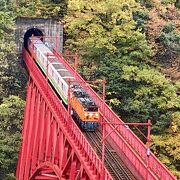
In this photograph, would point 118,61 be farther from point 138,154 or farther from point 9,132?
point 138,154

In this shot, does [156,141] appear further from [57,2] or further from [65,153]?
[57,2]

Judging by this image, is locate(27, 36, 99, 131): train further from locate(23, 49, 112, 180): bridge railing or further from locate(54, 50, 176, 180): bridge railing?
locate(54, 50, 176, 180): bridge railing

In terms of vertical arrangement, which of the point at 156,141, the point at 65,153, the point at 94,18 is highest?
the point at 94,18

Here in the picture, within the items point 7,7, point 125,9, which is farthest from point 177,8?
point 7,7

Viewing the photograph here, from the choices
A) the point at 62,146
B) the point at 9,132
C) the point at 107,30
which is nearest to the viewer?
the point at 62,146

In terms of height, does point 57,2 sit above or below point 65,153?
above

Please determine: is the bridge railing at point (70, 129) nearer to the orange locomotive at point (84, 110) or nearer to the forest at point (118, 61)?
the orange locomotive at point (84, 110)

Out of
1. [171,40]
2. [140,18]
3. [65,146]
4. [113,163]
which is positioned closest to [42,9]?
[140,18]
